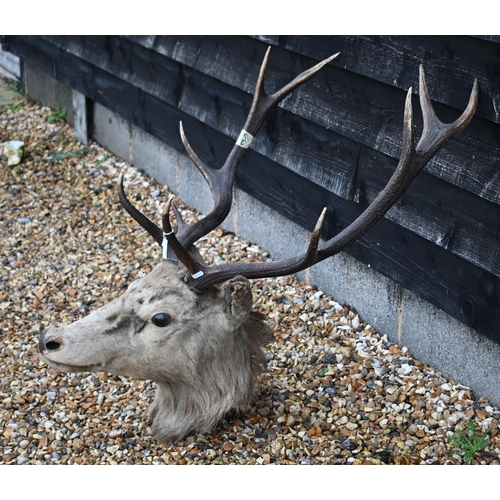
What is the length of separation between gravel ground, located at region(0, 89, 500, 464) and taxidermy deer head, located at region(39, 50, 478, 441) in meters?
0.27

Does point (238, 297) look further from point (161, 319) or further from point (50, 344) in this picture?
point (50, 344)

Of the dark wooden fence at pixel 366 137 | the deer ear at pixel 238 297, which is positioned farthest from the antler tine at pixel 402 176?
the dark wooden fence at pixel 366 137

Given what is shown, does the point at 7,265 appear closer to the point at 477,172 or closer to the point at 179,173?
the point at 179,173

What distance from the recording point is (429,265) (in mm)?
4332

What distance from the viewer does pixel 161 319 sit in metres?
3.64

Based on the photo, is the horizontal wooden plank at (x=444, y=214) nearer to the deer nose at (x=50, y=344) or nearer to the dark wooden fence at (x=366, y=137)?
the dark wooden fence at (x=366, y=137)

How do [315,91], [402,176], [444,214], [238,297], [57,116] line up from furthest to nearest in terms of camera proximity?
[57,116] < [315,91] < [444,214] < [238,297] < [402,176]

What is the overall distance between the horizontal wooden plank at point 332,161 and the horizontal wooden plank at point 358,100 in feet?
0.27

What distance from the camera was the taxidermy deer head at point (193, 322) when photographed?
3.49 meters

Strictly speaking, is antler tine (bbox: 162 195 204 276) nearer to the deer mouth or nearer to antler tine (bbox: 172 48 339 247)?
antler tine (bbox: 172 48 339 247)

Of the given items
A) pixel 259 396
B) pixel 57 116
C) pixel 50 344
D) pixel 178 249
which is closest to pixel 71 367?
pixel 50 344

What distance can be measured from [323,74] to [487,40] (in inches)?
48.9

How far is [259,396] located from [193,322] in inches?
27.4

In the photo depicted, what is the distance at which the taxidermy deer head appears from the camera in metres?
3.49
